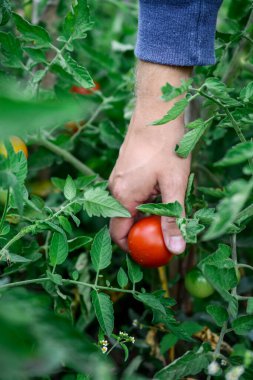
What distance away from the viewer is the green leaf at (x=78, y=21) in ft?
3.62

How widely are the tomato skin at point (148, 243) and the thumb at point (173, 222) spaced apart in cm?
2

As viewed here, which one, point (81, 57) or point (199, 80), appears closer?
point (199, 80)

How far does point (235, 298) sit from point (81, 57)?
1845 millimetres

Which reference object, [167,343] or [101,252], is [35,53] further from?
[167,343]

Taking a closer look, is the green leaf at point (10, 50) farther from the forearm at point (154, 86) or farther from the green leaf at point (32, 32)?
the forearm at point (154, 86)

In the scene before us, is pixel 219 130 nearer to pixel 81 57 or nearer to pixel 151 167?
pixel 151 167

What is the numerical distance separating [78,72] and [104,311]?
0.48 metres

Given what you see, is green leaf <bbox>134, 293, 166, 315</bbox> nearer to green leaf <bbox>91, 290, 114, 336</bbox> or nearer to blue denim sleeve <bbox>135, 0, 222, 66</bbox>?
green leaf <bbox>91, 290, 114, 336</bbox>

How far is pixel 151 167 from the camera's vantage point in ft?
3.65

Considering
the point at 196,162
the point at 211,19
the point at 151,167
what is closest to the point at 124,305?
the point at 196,162

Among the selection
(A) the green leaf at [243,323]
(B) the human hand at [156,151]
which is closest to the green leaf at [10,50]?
(B) the human hand at [156,151]

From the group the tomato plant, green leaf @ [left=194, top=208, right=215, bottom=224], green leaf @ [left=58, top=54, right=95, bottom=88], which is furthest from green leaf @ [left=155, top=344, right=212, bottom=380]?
green leaf @ [left=58, top=54, right=95, bottom=88]

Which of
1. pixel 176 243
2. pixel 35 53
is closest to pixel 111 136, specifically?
pixel 35 53

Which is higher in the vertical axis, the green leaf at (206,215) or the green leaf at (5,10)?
the green leaf at (5,10)
